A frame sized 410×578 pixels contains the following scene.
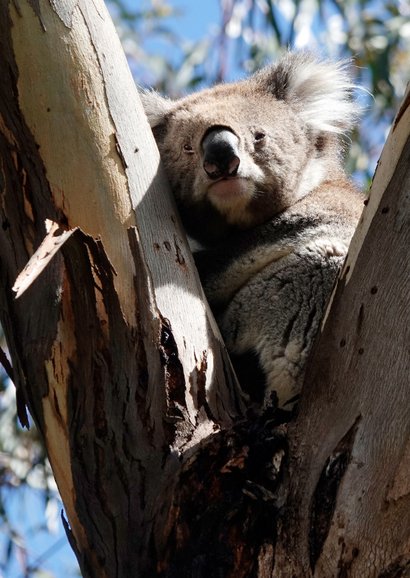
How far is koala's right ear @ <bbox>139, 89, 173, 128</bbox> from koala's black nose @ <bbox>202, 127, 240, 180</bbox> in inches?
18.5

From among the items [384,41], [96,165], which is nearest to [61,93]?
[96,165]

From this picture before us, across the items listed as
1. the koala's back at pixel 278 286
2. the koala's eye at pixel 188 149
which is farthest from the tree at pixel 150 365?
the koala's eye at pixel 188 149

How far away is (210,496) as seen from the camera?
1618 mm

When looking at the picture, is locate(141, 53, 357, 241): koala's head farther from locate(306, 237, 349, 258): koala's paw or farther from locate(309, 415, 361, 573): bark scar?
locate(309, 415, 361, 573): bark scar

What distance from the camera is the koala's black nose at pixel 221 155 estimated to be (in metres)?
2.45

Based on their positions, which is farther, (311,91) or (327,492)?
(311,91)

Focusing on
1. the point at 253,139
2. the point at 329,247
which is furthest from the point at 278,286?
the point at 253,139

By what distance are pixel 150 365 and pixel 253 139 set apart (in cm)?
109

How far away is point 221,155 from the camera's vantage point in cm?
245

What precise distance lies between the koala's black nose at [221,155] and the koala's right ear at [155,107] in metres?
0.47

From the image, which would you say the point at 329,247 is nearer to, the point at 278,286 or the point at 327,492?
the point at 278,286

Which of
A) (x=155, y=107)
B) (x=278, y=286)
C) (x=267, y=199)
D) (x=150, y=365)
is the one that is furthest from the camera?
(x=155, y=107)

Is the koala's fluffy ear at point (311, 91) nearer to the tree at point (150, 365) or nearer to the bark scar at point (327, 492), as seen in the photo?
the tree at point (150, 365)

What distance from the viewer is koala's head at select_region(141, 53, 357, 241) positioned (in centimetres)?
253
